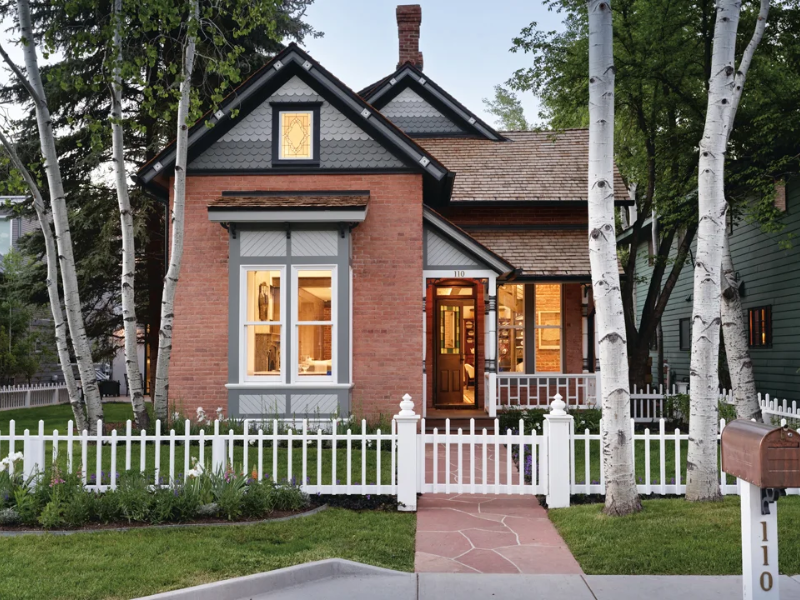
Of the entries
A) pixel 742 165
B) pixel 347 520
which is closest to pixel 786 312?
pixel 742 165

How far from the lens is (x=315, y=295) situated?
12.8m

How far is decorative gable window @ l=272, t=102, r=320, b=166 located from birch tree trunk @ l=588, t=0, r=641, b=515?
6.98 meters

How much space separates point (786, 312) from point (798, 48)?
5840 millimetres

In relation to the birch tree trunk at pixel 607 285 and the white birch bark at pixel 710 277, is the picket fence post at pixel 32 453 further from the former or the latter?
the white birch bark at pixel 710 277

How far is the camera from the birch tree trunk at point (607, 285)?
23.6 ft

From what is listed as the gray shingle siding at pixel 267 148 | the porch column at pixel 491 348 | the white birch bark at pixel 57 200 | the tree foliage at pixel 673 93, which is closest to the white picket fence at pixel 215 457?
the white birch bark at pixel 57 200

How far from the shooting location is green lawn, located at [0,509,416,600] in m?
5.31

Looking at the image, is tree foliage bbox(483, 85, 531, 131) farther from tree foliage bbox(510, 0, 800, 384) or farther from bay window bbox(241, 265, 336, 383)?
bay window bbox(241, 265, 336, 383)

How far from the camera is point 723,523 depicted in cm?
682

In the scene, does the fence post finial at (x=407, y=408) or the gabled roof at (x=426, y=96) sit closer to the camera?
the fence post finial at (x=407, y=408)

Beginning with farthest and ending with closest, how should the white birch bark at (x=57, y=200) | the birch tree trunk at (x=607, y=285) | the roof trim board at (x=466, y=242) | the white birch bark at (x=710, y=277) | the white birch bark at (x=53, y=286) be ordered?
the roof trim board at (x=466, y=242), the white birch bark at (x=53, y=286), the white birch bark at (x=57, y=200), the white birch bark at (x=710, y=277), the birch tree trunk at (x=607, y=285)

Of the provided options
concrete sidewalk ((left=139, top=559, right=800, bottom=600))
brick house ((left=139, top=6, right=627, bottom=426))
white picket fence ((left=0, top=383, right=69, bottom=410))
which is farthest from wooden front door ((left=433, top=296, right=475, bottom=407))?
white picket fence ((left=0, top=383, right=69, bottom=410))

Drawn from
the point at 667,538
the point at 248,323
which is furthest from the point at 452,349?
the point at 667,538

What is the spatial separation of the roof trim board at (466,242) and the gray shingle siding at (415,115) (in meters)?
5.82
